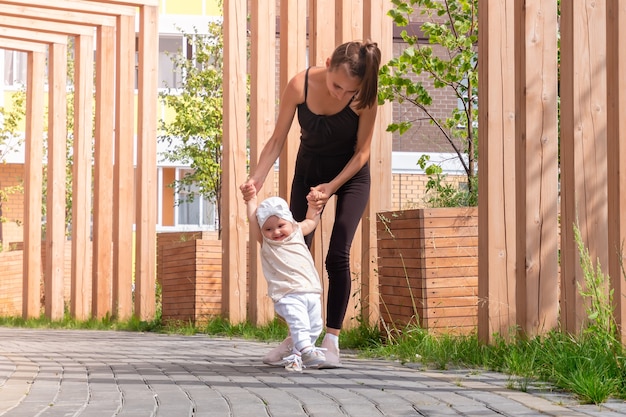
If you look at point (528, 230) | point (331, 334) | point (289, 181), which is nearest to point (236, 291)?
point (289, 181)

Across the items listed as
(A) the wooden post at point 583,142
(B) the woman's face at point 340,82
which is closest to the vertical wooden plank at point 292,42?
(B) the woman's face at point 340,82

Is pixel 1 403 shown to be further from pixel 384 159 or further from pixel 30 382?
pixel 384 159

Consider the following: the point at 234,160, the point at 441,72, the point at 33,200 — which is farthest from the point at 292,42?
the point at 33,200

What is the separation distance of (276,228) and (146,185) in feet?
25.5

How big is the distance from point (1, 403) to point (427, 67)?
199 inches

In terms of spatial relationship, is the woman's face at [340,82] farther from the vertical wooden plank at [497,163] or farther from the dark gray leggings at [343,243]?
the vertical wooden plank at [497,163]

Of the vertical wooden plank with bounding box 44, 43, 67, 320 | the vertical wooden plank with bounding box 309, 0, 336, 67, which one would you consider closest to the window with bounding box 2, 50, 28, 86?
the vertical wooden plank with bounding box 44, 43, 67, 320

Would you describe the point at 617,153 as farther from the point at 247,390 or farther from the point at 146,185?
the point at 146,185

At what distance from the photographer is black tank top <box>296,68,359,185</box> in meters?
6.34

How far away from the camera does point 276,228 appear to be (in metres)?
6.06

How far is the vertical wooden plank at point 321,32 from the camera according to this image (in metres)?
9.65

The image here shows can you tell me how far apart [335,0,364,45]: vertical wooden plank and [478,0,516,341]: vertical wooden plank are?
3.08m

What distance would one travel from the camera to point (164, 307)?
12516 mm

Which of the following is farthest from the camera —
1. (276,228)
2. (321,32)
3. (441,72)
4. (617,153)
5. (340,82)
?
(321,32)
